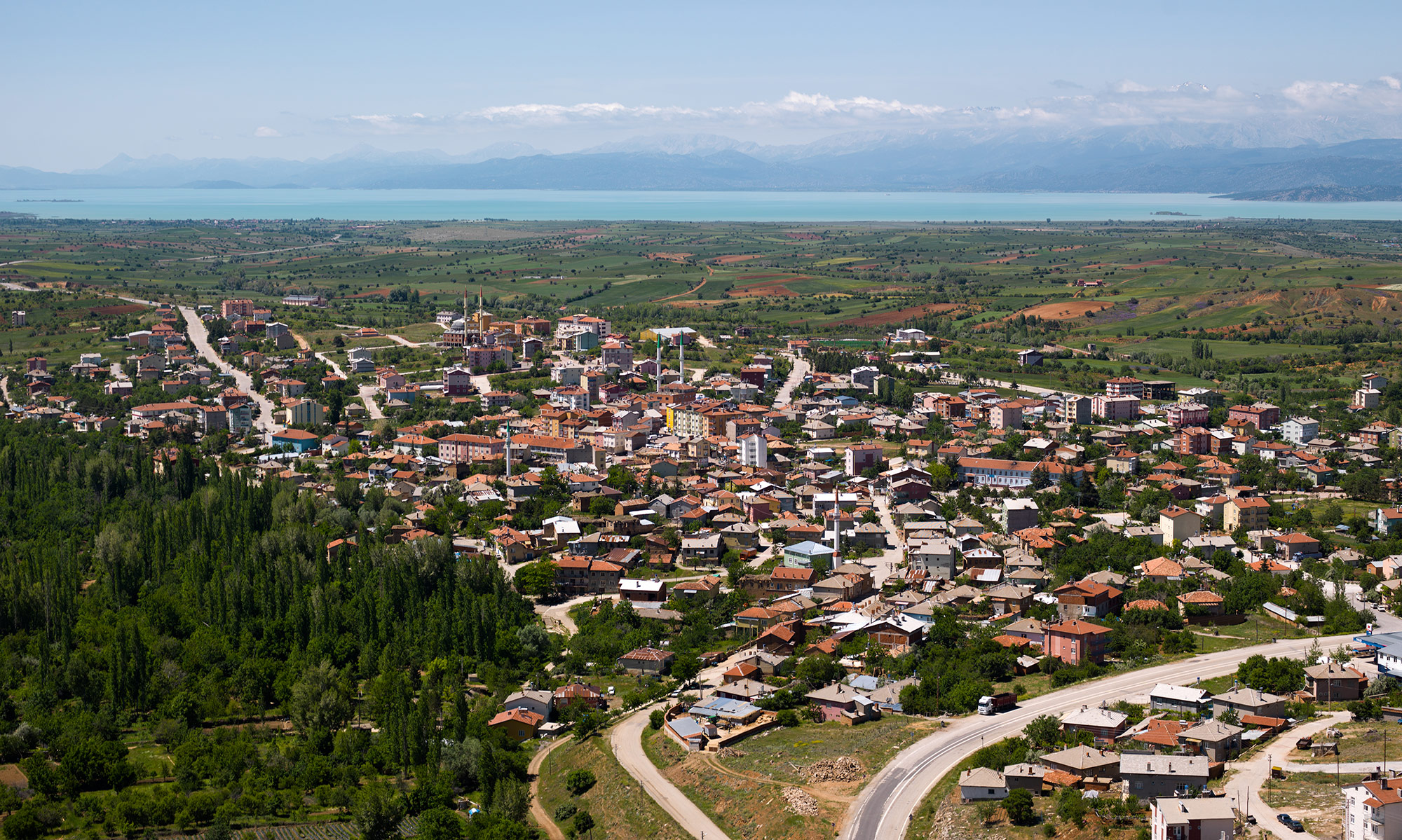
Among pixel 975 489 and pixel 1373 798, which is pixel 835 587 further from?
pixel 1373 798

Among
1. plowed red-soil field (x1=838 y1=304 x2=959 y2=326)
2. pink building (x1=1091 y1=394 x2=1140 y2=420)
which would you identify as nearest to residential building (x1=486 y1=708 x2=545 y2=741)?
pink building (x1=1091 y1=394 x2=1140 y2=420)

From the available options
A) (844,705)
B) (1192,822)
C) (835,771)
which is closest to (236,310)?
(844,705)

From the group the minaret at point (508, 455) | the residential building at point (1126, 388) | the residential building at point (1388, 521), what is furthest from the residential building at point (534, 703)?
the residential building at point (1126, 388)

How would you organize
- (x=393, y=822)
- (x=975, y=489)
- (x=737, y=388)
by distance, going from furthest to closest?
(x=737, y=388) < (x=975, y=489) < (x=393, y=822)

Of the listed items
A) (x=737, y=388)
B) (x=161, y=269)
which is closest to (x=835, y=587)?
(x=737, y=388)

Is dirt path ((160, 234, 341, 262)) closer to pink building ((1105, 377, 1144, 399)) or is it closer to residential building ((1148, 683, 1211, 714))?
pink building ((1105, 377, 1144, 399))

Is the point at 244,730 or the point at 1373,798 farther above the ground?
the point at 1373,798

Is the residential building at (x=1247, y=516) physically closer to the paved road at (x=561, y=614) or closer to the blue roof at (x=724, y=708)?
the paved road at (x=561, y=614)
